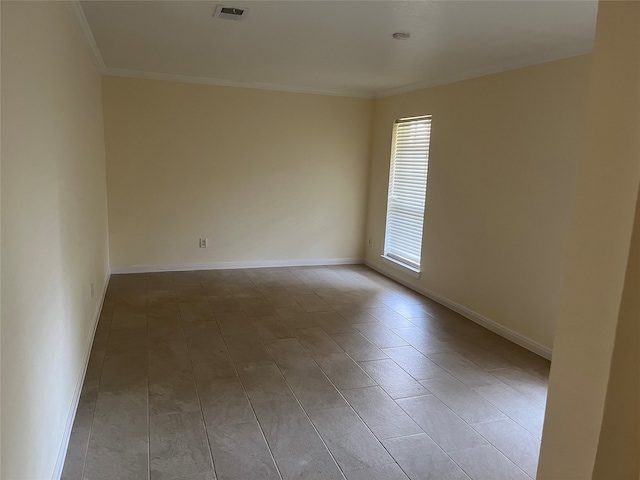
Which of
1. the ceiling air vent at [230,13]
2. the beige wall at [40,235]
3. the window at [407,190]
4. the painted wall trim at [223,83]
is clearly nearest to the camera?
the beige wall at [40,235]

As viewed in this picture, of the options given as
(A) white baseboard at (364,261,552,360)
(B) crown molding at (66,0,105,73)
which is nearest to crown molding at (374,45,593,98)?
(A) white baseboard at (364,261,552,360)

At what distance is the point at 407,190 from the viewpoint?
18.3ft

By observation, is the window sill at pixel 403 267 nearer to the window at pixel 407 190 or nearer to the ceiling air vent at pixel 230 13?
the window at pixel 407 190

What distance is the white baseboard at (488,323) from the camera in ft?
12.1

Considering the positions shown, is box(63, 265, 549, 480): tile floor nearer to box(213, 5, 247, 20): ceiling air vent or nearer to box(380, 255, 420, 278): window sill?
box(380, 255, 420, 278): window sill

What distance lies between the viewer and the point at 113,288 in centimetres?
495

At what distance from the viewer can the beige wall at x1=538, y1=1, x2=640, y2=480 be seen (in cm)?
85

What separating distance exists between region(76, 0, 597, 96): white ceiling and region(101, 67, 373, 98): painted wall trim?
0.08m

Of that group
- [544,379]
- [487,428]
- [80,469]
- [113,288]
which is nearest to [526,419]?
[487,428]

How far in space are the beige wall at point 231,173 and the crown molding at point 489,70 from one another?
38.7 inches

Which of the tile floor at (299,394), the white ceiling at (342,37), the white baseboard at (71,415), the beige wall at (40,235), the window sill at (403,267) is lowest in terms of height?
the tile floor at (299,394)

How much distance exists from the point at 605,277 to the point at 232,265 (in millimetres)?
5405

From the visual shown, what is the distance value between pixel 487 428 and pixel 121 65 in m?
4.70

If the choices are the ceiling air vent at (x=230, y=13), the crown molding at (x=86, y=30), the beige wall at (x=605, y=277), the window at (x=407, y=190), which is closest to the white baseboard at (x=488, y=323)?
the window at (x=407, y=190)
